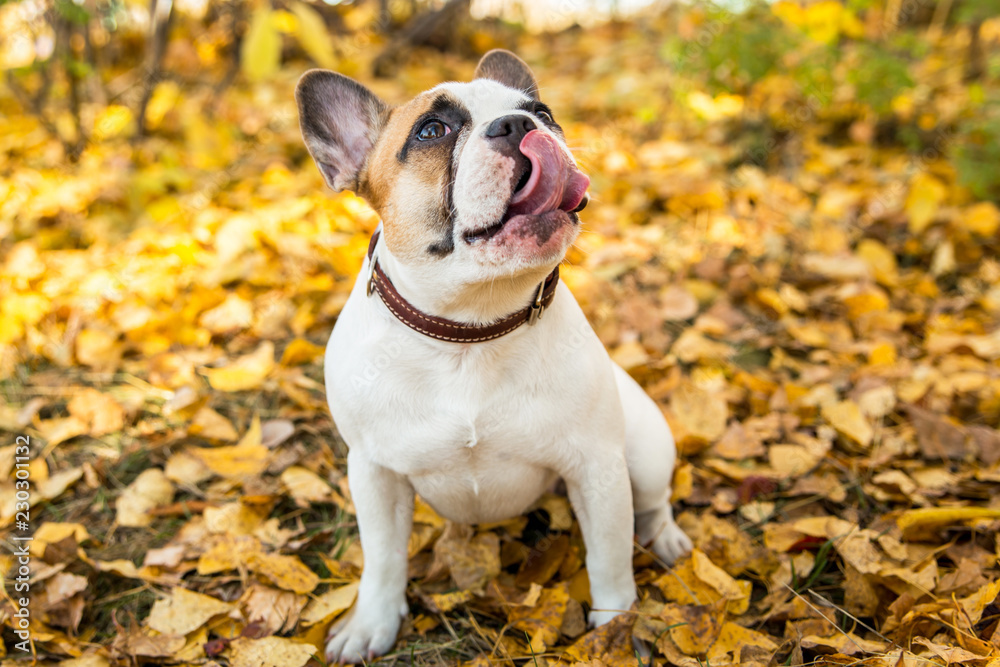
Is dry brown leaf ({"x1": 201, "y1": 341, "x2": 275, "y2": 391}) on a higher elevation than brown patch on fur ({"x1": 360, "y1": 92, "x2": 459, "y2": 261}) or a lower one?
lower

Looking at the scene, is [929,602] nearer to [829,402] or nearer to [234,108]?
[829,402]

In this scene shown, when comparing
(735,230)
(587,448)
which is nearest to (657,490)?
(587,448)

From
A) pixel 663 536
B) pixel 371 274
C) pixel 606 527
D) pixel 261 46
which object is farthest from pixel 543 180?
pixel 261 46

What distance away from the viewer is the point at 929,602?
7.59 ft

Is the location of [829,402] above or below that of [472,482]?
below

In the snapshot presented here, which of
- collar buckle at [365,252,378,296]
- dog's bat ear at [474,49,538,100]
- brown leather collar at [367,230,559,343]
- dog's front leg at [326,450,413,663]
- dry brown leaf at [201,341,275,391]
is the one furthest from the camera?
dry brown leaf at [201,341,275,391]

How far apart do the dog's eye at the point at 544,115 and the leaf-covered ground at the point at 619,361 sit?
98 cm

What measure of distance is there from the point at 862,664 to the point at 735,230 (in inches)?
135

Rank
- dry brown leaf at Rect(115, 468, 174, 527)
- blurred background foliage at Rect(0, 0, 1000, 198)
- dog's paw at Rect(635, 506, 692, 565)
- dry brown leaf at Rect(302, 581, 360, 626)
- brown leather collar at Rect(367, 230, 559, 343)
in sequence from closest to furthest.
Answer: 1. brown leather collar at Rect(367, 230, 559, 343)
2. dry brown leaf at Rect(302, 581, 360, 626)
3. dog's paw at Rect(635, 506, 692, 565)
4. dry brown leaf at Rect(115, 468, 174, 527)
5. blurred background foliage at Rect(0, 0, 1000, 198)

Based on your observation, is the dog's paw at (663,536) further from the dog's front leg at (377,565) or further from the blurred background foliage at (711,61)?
the blurred background foliage at (711,61)

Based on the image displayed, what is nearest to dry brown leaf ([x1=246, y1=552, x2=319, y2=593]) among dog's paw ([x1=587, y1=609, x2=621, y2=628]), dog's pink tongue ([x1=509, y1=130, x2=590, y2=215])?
dog's paw ([x1=587, y1=609, x2=621, y2=628])

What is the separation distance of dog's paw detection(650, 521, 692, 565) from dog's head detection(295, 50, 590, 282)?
A: 1324 mm

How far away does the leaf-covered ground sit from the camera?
2.54 metres

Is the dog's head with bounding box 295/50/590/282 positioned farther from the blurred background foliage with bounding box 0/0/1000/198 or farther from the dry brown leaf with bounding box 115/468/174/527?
the blurred background foliage with bounding box 0/0/1000/198
